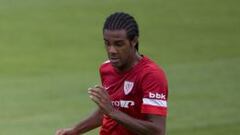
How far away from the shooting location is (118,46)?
7.32m

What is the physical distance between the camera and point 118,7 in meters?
18.4

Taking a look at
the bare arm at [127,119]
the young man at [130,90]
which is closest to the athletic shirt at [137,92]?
the young man at [130,90]

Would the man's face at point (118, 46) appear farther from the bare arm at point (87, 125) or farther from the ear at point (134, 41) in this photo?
the bare arm at point (87, 125)

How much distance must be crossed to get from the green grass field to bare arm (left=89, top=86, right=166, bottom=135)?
5070mm

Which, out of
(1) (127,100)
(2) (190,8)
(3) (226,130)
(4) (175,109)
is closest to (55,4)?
(2) (190,8)

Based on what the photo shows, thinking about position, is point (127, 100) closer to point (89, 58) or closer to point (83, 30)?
point (89, 58)

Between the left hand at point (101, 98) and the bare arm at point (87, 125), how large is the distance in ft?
3.62

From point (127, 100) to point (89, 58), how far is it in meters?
8.20

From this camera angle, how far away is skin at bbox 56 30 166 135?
7.07m

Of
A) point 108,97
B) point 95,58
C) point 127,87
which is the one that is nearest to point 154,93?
point 127,87

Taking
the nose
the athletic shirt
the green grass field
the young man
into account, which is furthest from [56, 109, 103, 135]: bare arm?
the green grass field

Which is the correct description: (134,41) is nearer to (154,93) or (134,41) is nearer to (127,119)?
(154,93)

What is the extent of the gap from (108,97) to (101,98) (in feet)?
0.25

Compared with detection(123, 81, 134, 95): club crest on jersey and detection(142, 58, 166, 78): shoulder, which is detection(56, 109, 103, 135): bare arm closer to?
detection(123, 81, 134, 95): club crest on jersey
